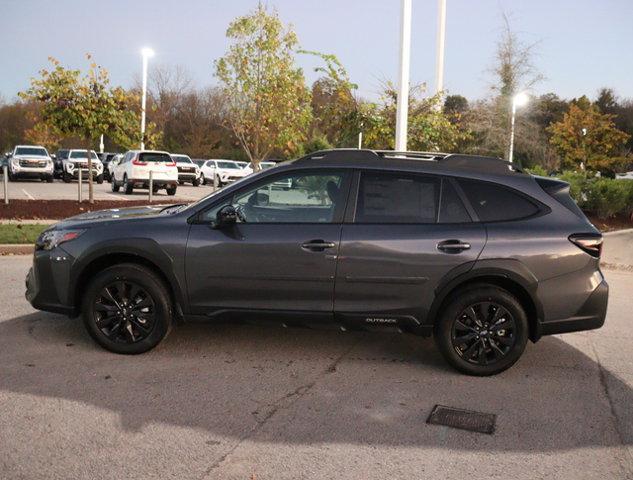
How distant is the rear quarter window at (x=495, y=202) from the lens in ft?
17.6

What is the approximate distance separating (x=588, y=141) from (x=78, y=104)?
132 feet

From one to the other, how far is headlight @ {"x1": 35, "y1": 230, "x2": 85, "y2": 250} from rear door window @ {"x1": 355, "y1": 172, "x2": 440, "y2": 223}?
230cm

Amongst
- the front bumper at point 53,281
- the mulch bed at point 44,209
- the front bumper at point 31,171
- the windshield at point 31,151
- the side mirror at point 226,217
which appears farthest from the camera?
the windshield at point 31,151

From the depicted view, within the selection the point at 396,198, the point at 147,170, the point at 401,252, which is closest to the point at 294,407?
the point at 401,252

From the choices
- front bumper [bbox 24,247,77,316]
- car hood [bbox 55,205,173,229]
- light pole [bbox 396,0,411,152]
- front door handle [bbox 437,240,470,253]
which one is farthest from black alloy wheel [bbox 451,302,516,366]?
light pole [bbox 396,0,411,152]

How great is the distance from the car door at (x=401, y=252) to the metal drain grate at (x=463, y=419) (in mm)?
903

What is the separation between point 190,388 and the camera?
486cm

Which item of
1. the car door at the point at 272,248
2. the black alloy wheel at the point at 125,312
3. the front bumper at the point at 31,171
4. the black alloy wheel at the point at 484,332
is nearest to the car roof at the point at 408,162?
the car door at the point at 272,248

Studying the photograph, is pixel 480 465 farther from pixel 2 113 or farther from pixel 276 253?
pixel 2 113

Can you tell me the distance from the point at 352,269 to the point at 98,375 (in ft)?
6.62

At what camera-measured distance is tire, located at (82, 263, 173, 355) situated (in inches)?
216

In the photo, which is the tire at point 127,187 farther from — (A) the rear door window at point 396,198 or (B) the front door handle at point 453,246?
(B) the front door handle at point 453,246

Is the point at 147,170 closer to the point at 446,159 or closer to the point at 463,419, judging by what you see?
the point at 446,159

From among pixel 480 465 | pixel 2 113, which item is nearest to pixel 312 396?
pixel 480 465
